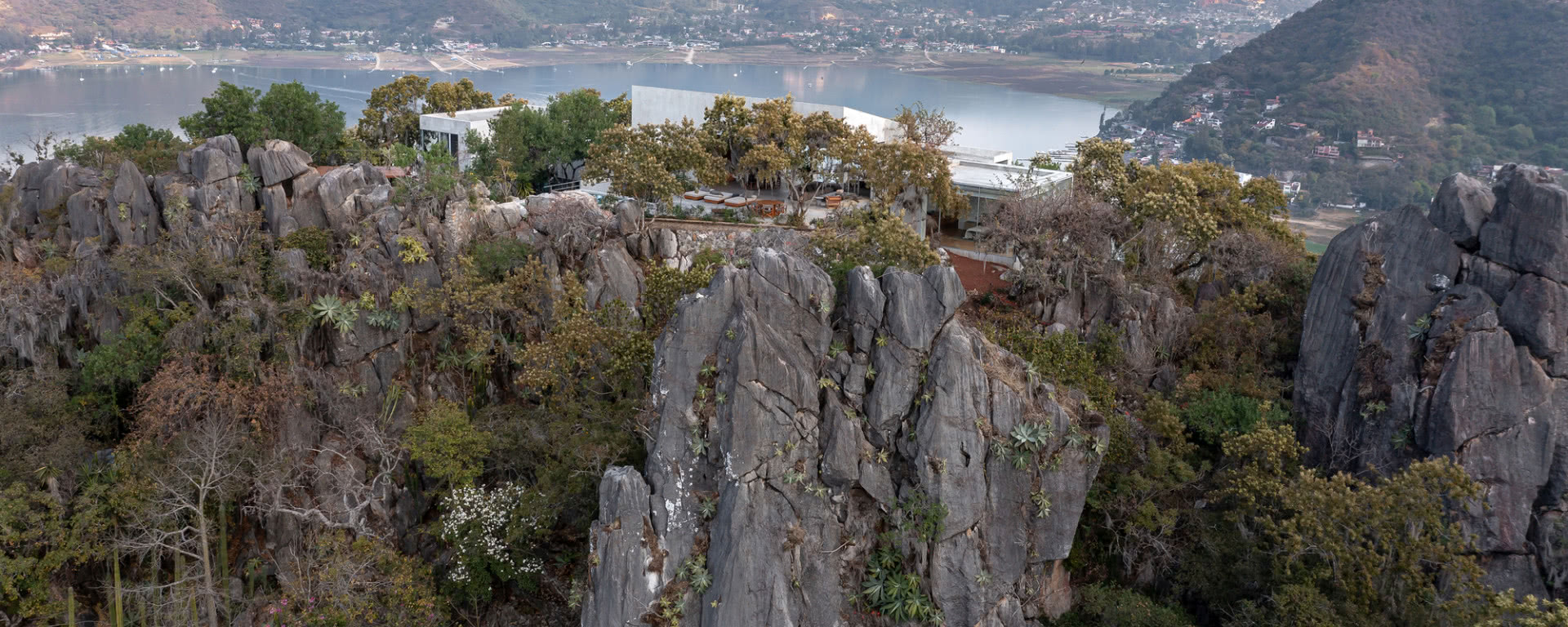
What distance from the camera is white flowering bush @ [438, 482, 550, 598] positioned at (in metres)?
25.4

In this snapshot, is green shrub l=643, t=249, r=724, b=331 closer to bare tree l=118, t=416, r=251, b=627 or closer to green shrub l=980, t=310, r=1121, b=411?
green shrub l=980, t=310, r=1121, b=411

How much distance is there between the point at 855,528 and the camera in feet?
75.8

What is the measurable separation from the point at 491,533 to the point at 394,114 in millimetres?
38810

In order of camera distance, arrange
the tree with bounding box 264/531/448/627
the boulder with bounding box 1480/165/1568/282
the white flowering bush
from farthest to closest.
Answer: the white flowering bush < the boulder with bounding box 1480/165/1568/282 < the tree with bounding box 264/531/448/627

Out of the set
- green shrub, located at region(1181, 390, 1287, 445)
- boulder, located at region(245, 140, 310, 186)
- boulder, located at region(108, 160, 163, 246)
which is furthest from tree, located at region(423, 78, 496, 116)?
green shrub, located at region(1181, 390, 1287, 445)

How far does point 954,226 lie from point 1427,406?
22.1 m

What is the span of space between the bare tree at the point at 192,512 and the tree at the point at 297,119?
1841 cm

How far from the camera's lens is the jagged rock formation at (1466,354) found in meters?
22.8

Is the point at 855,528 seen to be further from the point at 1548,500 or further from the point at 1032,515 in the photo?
the point at 1548,500

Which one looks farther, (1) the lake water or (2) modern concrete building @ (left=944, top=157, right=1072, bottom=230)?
(1) the lake water

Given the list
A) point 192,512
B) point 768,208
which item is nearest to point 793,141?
point 768,208

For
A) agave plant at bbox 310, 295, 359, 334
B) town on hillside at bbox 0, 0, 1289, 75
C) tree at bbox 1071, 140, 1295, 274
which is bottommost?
agave plant at bbox 310, 295, 359, 334

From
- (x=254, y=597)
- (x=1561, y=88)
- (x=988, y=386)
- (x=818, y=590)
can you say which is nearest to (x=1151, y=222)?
(x=988, y=386)

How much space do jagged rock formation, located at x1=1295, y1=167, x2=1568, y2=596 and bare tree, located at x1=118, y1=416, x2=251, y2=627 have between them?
105 feet
